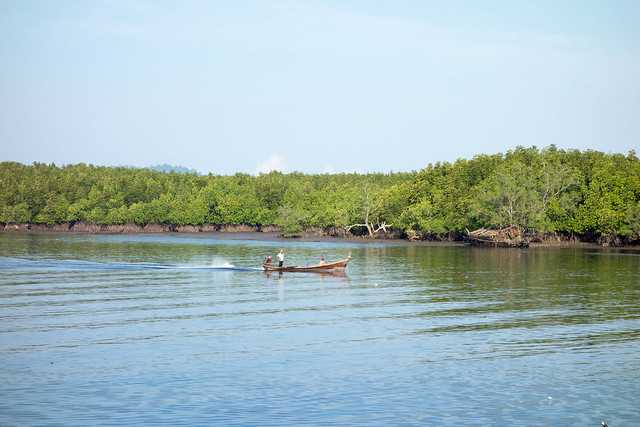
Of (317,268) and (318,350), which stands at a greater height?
(317,268)

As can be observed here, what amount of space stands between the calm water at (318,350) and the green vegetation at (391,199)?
47.6 metres

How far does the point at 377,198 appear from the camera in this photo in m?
136

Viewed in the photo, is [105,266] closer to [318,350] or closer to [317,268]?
[317,268]

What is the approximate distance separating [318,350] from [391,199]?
100152 mm

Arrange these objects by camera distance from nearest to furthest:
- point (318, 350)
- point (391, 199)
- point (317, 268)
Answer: point (318, 350), point (317, 268), point (391, 199)

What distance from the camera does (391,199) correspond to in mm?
131875

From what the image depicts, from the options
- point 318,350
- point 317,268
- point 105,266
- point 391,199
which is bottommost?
point 318,350

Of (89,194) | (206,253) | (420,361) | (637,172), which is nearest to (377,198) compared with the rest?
(637,172)

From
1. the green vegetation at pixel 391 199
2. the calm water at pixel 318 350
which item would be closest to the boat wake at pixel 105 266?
→ the calm water at pixel 318 350

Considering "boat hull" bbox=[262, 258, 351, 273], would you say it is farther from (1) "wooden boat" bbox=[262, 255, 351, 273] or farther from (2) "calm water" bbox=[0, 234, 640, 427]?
(2) "calm water" bbox=[0, 234, 640, 427]

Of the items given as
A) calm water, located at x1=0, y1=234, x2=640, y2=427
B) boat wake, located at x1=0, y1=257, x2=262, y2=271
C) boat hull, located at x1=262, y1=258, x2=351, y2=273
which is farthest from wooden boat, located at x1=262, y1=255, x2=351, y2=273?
boat wake, located at x1=0, y1=257, x2=262, y2=271

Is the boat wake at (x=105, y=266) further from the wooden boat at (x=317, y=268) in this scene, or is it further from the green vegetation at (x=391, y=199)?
the green vegetation at (x=391, y=199)

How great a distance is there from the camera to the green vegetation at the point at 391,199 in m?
109

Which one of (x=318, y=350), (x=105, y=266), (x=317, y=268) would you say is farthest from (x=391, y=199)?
(x=318, y=350)
